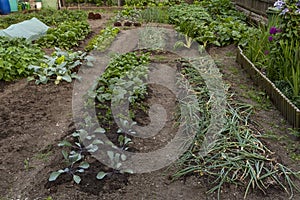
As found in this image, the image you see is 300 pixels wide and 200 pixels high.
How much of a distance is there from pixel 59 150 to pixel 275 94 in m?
2.12

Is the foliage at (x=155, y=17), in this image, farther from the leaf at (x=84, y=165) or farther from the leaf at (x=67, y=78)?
→ the leaf at (x=84, y=165)

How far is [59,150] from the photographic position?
2365 mm

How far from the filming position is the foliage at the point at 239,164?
2012mm

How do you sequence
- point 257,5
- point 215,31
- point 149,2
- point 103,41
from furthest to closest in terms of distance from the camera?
point 149,2 → point 257,5 → point 215,31 → point 103,41

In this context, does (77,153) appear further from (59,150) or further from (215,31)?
(215,31)

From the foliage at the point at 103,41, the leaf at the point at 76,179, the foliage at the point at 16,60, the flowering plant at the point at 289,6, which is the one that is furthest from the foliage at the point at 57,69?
the flowering plant at the point at 289,6

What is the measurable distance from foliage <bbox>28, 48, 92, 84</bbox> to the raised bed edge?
202 cm

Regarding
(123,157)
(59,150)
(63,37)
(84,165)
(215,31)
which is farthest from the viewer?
(215,31)

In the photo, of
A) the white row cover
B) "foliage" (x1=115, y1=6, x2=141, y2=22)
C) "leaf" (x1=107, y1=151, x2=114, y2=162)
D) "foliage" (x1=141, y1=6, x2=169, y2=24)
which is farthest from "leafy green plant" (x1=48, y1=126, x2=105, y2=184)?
"foliage" (x1=115, y1=6, x2=141, y2=22)

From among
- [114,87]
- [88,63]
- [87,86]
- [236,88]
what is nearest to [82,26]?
[88,63]

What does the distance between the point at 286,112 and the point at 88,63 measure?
2404 millimetres

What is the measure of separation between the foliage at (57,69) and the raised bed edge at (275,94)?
6.62 ft

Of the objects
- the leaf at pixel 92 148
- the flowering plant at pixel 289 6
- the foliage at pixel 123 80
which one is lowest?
the leaf at pixel 92 148

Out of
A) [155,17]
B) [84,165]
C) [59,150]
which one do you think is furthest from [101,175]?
[155,17]
